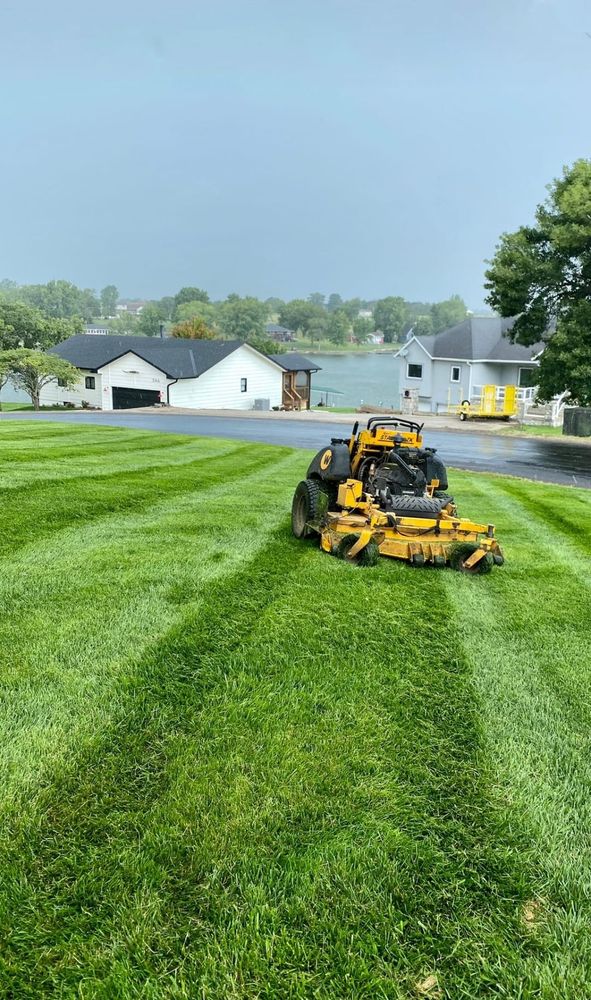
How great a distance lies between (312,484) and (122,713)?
4527 millimetres

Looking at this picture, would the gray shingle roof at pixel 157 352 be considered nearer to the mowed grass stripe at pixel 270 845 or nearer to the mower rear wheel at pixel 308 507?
the mower rear wheel at pixel 308 507

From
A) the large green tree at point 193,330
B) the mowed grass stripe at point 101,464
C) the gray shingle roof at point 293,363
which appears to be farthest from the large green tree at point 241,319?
the mowed grass stripe at point 101,464

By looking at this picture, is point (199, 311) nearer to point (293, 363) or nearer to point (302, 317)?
point (302, 317)

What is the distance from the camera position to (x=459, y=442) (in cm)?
2620

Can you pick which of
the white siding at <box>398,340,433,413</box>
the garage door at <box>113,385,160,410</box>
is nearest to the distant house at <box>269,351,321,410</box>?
A: the white siding at <box>398,340,433,413</box>

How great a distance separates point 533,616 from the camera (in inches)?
253

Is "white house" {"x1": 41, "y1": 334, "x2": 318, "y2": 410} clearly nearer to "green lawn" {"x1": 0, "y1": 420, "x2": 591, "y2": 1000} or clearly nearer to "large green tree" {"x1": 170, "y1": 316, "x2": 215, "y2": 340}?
"large green tree" {"x1": 170, "y1": 316, "x2": 215, "y2": 340}

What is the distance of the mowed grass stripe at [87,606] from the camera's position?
4.09 m

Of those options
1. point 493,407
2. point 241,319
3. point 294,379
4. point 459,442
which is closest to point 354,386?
point 294,379

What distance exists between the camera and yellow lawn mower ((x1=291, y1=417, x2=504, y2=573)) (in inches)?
296

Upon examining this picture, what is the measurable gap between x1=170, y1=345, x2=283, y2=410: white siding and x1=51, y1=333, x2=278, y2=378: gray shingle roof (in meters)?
0.73

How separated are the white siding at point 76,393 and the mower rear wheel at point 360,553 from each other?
47.2 metres

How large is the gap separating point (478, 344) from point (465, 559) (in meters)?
42.6

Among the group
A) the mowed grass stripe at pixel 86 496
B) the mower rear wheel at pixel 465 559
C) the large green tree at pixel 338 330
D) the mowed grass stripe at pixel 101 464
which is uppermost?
the large green tree at pixel 338 330
